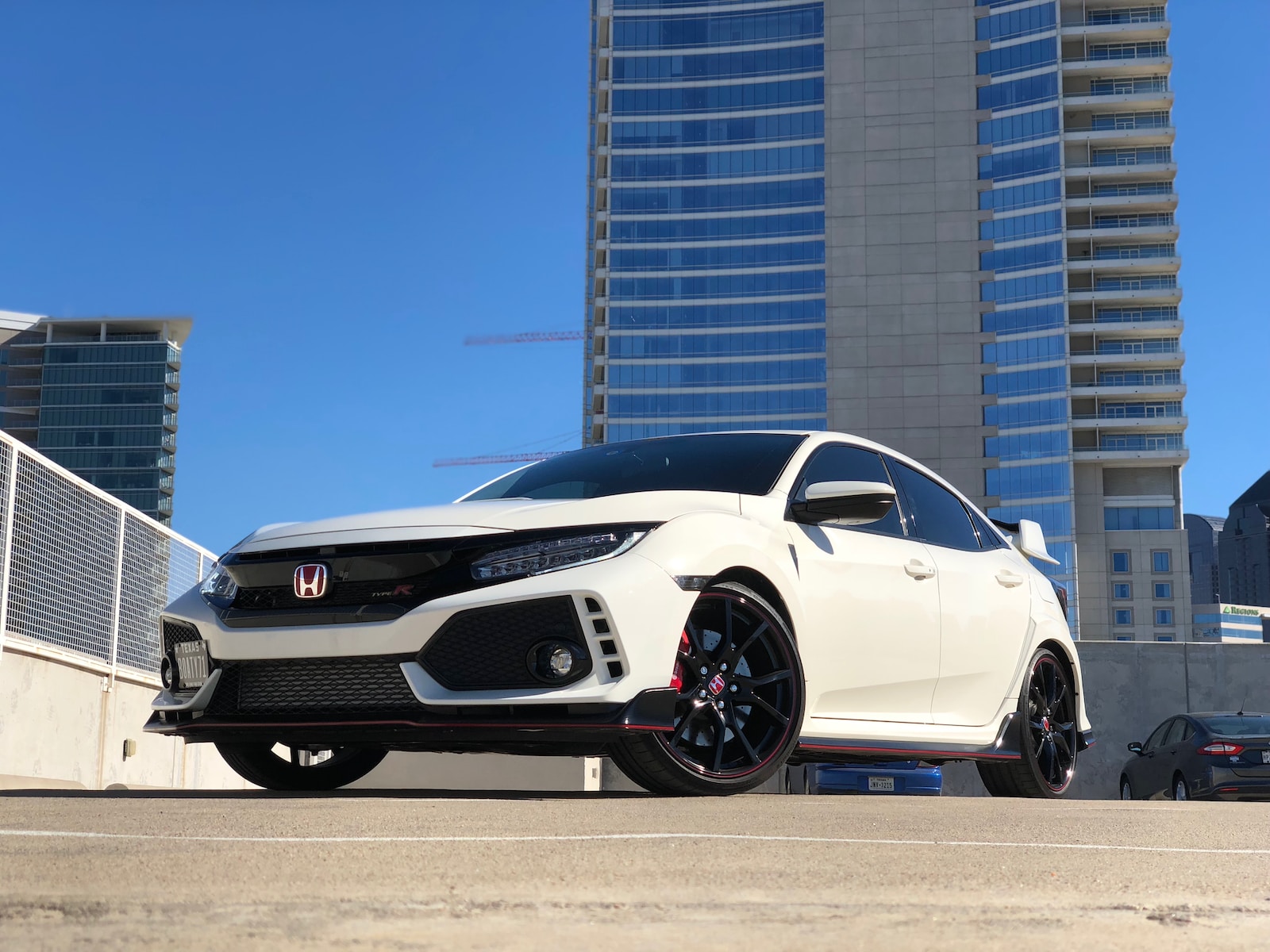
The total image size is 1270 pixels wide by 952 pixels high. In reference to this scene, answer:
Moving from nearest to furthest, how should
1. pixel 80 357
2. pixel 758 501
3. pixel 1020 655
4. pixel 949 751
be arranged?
pixel 758 501
pixel 949 751
pixel 1020 655
pixel 80 357

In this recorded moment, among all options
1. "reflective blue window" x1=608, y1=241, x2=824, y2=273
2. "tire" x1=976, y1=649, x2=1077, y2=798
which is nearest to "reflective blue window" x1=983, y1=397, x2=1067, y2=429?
"reflective blue window" x1=608, y1=241, x2=824, y2=273

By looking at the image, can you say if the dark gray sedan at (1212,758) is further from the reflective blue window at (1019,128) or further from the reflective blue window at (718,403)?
the reflective blue window at (1019,128)

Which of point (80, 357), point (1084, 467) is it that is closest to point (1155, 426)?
point (1084, 467)

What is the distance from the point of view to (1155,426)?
93.4 meters

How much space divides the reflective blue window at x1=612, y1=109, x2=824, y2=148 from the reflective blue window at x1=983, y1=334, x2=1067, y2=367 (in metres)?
17.9

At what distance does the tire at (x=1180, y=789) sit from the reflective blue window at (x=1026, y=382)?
264 feet

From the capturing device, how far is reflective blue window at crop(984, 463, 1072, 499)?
91.1m

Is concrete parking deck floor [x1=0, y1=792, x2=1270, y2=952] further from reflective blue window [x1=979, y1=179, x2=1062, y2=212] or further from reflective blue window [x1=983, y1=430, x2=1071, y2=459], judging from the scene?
reflective blue window [x1=979, y1=179, x2=1062, y2=212]

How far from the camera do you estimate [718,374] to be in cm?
9625

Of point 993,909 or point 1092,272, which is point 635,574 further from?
point 1092,272

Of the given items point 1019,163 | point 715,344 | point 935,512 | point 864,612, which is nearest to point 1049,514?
point 1019,163

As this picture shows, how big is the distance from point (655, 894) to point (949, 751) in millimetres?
4086

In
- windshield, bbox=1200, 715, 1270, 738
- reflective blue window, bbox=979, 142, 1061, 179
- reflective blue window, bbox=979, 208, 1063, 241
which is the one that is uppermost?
reflective blue window, bbox=979, 142, 1061, 179

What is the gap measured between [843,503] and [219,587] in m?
2.28
